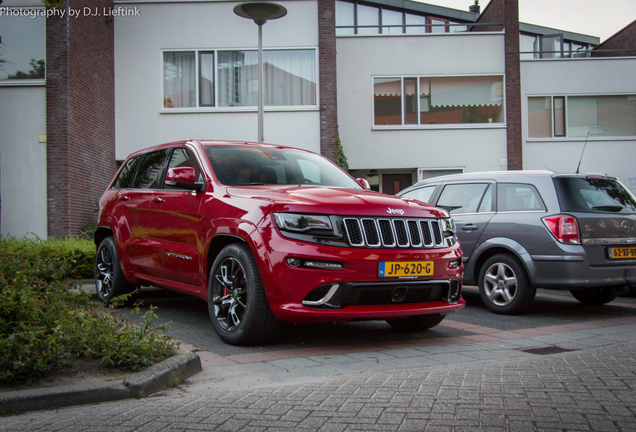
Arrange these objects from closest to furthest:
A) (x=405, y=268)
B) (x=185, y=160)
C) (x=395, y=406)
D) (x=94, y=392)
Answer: (x=395, y=406), (x=94, y=392), (x=405, y=268), (x=185, y=160)

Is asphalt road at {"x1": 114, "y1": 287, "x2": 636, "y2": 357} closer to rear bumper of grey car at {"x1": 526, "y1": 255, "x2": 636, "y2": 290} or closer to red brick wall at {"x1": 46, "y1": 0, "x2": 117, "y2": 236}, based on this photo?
rear bumper of grey car at {"x1": 526, "y1": 255, "x2": 636, "y2": 290}

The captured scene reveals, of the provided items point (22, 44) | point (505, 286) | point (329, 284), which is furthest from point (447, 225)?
point (22, 44)

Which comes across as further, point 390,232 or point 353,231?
point 390,232

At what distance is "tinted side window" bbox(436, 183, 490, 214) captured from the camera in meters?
7.75

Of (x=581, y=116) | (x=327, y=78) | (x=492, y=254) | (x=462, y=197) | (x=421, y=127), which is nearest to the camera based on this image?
(x=492, y=254)

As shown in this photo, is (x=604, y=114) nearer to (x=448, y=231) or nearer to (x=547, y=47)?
(x=547, y=47)

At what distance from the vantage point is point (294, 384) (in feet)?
12.8

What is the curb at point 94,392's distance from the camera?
3.39m

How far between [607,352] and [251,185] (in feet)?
11.1

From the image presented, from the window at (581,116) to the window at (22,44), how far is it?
1413 centimetres

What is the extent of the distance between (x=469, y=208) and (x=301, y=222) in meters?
3.85

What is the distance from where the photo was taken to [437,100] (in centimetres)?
1842

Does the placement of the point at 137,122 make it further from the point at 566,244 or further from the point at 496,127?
the point at 566,244

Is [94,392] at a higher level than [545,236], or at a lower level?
lower
